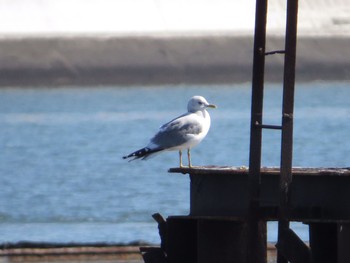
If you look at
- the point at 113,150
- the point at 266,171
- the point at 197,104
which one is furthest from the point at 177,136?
the point at 113,150

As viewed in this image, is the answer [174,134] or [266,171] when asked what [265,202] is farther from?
[174,134]

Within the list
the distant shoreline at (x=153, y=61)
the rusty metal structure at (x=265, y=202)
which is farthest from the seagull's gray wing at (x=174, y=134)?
the distant shoreline at (x=153, y=61)

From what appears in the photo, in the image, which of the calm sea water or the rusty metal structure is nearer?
the rusty metal structure

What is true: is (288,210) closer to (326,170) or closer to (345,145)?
(326,170)

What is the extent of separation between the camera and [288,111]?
7.11m

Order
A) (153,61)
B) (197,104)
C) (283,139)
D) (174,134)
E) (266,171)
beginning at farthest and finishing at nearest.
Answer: (153,61), (197,104), (174,134), (266,171), (283,139)

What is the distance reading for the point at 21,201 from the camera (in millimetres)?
16172

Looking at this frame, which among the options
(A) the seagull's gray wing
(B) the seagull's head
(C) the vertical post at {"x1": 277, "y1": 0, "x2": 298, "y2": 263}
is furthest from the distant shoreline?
(C) the vertical post at {"x1": 277, "y1": 0, "x2": 298, "y2": 263}

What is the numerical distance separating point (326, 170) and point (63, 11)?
4200 centimetres

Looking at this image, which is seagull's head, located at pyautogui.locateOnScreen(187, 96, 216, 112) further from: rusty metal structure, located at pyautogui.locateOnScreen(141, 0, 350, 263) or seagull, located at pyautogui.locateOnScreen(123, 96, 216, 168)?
rusty metal structure, located at pyautogui.locateOnScreen(141, 0, 350, 263)

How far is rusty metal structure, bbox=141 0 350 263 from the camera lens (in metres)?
7.10

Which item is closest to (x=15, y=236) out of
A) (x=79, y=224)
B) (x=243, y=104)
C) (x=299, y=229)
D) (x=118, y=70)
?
(x=79, y=224)

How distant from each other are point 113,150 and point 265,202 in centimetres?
1657

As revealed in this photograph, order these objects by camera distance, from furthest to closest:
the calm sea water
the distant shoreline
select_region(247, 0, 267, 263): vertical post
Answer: the distant shoreline → the calm sea water → select_region(247, 0, 267, 263): vertical post
